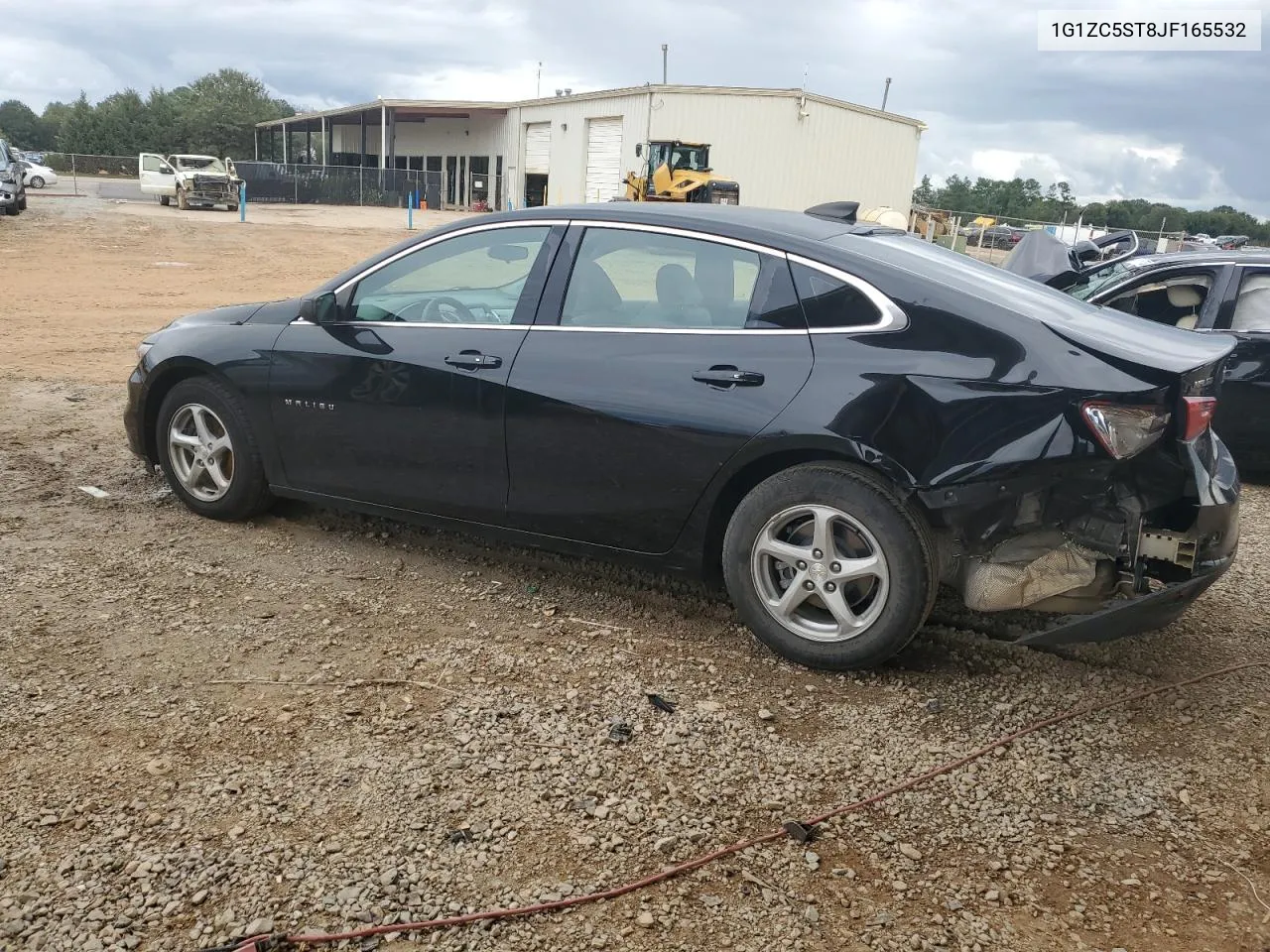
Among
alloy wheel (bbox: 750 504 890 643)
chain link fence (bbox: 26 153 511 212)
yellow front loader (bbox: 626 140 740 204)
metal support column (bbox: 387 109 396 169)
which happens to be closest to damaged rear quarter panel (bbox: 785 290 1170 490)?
alloy wheel (bbox: 750 504 890 643)

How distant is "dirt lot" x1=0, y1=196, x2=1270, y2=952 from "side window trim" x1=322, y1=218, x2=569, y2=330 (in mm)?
1085

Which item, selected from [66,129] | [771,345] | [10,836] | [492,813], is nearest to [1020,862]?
[492,813]

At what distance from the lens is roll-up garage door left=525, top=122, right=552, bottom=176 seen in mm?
46562

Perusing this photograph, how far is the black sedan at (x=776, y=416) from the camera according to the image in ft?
11.2

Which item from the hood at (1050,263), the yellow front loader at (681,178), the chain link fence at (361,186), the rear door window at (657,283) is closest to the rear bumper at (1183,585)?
the rear door window at (657,283)

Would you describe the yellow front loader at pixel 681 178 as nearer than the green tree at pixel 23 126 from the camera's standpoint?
Yes

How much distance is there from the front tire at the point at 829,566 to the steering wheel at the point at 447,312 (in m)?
1.50

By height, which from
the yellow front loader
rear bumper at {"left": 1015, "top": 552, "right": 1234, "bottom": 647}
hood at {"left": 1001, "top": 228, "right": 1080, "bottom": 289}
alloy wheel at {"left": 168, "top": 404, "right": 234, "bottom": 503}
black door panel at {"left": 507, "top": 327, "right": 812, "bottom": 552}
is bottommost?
alloy wheel at {"left": 168, "top": 404, "right": 234, "bottom": 503}

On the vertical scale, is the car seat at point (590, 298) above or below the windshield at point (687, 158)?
below

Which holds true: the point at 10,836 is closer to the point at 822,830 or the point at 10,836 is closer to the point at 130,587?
the point at 130,587

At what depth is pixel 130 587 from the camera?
4.35 m

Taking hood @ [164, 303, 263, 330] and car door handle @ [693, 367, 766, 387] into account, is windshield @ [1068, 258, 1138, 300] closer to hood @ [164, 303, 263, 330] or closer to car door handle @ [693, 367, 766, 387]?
car door handle @ [693, 367, 766, 387]

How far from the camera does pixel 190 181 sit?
1442 inches

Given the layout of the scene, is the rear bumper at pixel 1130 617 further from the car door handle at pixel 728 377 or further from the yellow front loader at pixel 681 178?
the yellow front loader at pixel 681 178
